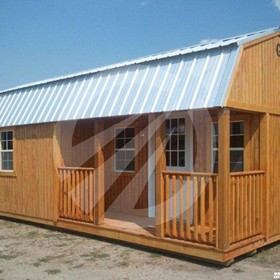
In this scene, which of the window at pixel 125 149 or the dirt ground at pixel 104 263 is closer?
the dirt ground at pixel 104 263

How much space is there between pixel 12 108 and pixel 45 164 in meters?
2.39

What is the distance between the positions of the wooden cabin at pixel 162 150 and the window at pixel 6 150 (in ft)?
0.10

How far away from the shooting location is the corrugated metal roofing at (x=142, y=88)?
20.6 feet

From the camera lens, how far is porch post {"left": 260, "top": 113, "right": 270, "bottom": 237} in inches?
279

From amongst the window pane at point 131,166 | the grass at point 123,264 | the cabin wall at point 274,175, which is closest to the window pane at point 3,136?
the window pane at point 131,166

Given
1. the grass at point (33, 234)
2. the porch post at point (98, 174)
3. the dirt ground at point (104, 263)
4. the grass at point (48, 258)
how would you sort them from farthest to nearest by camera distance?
the grass at point (33, 234)
the porch post at point (98, 174)
the grass at point (48, 258)
the dirt ground at point (104, 263)

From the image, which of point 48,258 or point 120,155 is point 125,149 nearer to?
point 120,155

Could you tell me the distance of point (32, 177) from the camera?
32.2 feet

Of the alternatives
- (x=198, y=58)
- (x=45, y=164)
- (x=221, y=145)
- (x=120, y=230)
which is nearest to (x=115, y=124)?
(x=45, y=164)

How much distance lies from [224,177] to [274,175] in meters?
1.83

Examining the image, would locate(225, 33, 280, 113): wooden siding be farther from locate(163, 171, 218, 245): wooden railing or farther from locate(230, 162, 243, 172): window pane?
locate(163, 171, 218, 245): wooden railing

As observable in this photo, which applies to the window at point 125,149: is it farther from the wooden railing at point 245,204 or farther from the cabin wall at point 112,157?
the wooden railing at point 245,204

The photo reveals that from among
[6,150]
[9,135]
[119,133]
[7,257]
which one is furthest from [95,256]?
[9,135]

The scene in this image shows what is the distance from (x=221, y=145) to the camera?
5.98 meters
